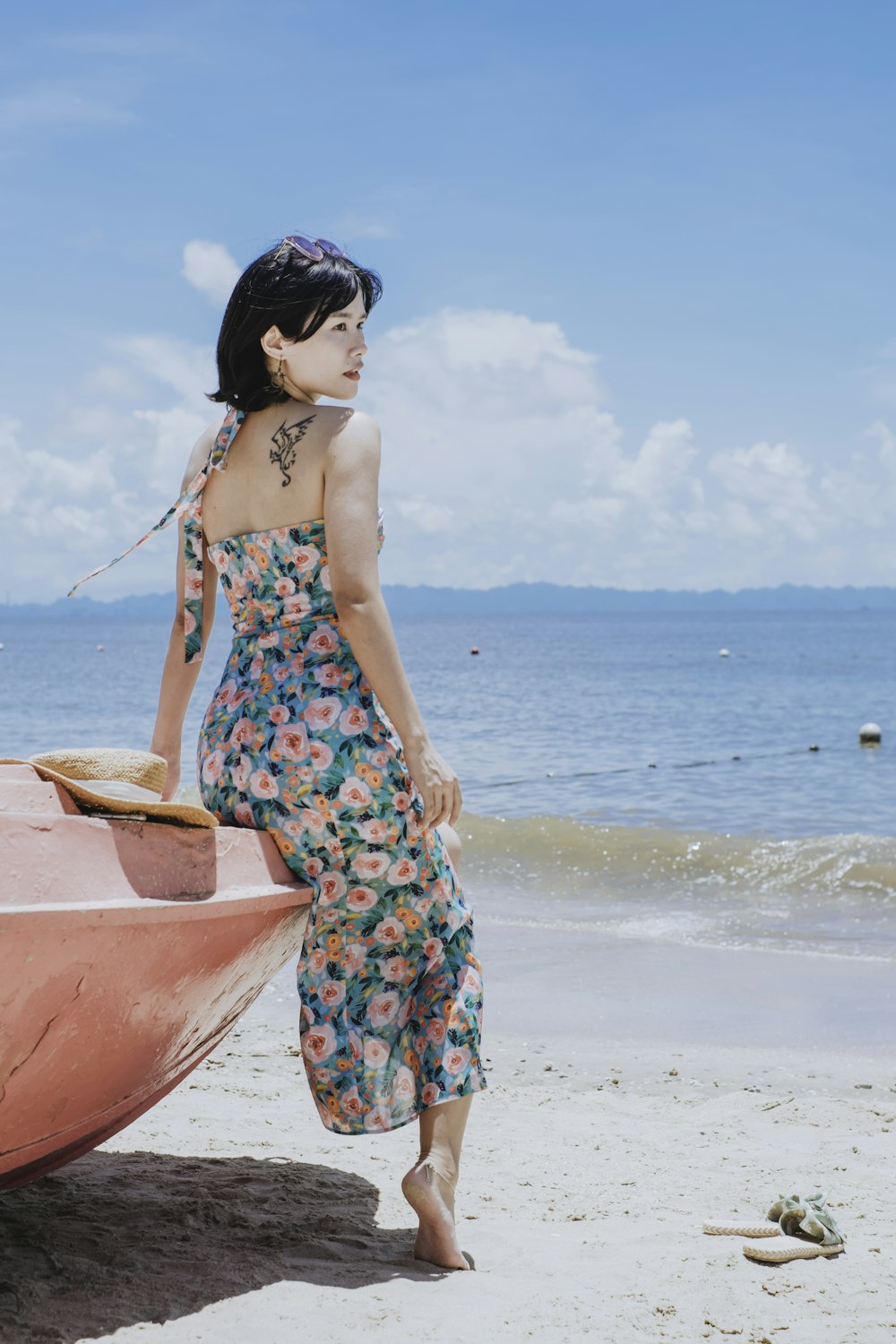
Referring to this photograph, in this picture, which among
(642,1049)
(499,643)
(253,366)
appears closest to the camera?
(253,366)

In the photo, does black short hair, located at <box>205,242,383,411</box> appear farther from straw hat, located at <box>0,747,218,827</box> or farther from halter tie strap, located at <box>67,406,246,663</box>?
straw hat, located at <box>0,747,218,827</box>

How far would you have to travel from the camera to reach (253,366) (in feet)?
9.65

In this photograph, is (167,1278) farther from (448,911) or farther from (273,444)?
(273,444)

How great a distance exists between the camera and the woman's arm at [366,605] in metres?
2.68

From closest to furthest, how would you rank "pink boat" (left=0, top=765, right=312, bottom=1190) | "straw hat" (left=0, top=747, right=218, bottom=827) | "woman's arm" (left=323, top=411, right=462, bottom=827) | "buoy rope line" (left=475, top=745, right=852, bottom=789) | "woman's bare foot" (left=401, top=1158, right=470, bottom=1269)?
"pink boat" (left=0, top=765, right=312, bottom=1190) → "straw hat" (left=0, top=747, right=218, bottom=827) → "woman's arm" (left=323, top=411, right=462, bottom=827) → "woman's bare foot" (left=401, top=1158, right=470, bottom=1269) → "buoy rope line" (left=475, top=745, right=852, bottom=789)

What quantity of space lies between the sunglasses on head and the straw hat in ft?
3.71

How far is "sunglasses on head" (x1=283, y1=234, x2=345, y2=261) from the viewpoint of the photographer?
9.36 ft

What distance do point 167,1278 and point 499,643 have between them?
8032 centimetres

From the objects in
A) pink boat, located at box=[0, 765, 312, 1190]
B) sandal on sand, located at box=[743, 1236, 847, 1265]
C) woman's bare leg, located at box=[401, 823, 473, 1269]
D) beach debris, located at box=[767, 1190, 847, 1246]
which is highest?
pink boat, located at box=[0, 765, 312, 1190]

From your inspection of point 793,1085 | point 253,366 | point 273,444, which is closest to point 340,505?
point 273,444

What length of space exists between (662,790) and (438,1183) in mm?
11255

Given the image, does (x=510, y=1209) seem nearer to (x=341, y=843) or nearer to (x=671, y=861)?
(x=341, y=843)

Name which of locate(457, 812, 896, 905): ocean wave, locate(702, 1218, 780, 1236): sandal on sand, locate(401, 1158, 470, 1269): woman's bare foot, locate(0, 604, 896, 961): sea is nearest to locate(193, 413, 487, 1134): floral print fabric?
locate(401, 1158, 470, 1269): woman's bare foot

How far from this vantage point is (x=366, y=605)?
8.79ft
